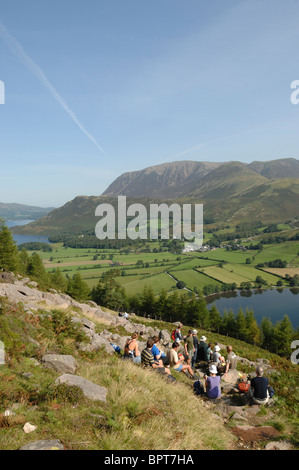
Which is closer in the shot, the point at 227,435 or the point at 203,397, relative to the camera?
the point at 227,435

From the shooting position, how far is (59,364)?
8539 millimetres

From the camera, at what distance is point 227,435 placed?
6656 mm

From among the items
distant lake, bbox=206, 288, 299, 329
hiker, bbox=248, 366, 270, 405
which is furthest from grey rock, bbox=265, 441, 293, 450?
distant lake, bbox=206, 288, 299, 329

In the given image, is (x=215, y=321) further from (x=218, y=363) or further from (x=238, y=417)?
(x=238, y=417)

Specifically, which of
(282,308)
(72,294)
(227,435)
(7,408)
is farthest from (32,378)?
(282,308)

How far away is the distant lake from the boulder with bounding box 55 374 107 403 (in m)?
91.4

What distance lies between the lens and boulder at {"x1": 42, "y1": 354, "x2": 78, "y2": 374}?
332 inches

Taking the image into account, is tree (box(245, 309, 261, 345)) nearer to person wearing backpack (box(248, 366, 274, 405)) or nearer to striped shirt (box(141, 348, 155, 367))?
person wearing backpack (box(248, 366, 274, 405))

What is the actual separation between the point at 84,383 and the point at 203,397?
6050 mm

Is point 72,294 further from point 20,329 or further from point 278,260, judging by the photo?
point 278,260

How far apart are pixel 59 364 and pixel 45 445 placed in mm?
4267

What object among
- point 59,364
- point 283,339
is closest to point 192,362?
point 59,364
